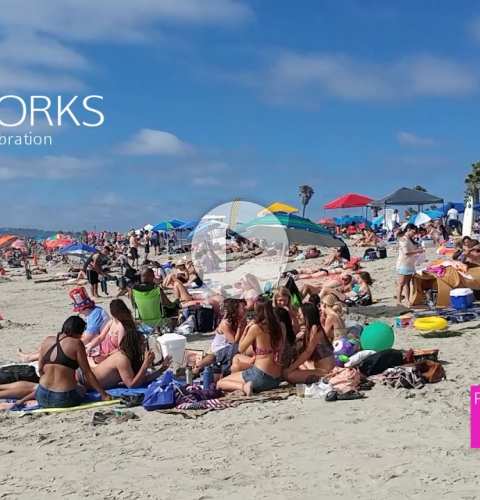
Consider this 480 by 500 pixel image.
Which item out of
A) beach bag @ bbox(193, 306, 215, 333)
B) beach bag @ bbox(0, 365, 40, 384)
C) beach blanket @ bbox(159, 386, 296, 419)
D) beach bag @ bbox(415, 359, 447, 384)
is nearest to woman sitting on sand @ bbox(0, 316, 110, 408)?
beach bag @ bbox(0, 365, 40, 384)

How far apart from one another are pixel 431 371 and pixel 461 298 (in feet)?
11.5

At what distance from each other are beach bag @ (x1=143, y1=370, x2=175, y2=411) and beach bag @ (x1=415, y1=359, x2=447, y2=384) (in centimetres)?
210

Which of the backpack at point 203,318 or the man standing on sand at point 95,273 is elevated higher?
the man standing on sand at point 95,273

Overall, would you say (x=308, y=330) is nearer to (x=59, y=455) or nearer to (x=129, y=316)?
(x=129, y=316)

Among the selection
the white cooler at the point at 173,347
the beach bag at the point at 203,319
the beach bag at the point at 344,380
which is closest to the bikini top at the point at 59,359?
the white cooler at the point at 173,347

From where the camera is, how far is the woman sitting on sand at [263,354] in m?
5.72

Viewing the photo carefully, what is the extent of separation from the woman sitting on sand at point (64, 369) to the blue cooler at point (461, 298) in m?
5.16

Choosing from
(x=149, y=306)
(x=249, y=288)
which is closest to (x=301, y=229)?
(x=249, y=288)

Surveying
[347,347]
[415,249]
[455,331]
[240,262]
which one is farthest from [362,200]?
[347,347]

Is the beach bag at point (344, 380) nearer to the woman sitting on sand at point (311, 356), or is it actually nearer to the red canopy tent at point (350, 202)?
the woman sitting on sand at point (311, 356)

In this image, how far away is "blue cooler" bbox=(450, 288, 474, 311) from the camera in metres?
8.84

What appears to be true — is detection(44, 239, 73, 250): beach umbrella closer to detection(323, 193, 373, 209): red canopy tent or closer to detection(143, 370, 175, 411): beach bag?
detection(323, 193, 373, 209): red canopy tent

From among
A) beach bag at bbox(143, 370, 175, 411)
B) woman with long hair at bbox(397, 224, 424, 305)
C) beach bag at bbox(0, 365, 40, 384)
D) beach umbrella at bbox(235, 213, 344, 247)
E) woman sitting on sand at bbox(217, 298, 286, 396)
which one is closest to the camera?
beach bag at bbox(143, 370, 175, 411)

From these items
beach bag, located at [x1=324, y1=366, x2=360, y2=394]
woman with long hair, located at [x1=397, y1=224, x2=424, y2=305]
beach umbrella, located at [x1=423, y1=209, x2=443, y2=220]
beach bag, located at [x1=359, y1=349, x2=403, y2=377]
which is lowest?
beach bag, located at [x1=324, y1=366, x2=360, y2=394]
